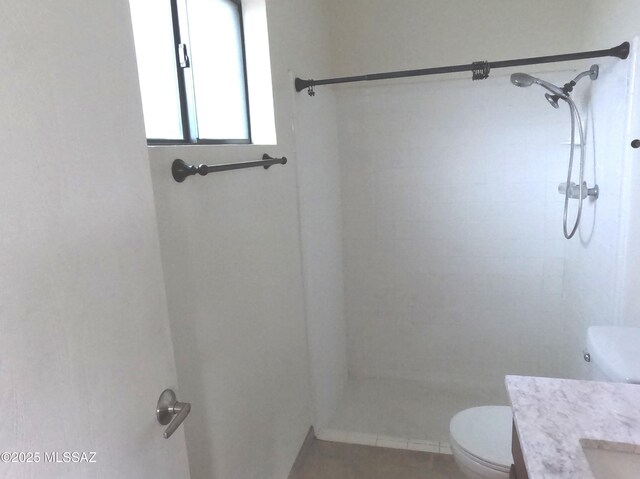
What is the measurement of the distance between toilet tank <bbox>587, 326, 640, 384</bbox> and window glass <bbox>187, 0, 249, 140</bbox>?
137cm

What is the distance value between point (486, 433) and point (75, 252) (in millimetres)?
1645

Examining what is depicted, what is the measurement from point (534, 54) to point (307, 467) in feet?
7.99

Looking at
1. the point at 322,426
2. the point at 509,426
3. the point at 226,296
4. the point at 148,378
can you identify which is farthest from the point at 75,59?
the point at 322,426

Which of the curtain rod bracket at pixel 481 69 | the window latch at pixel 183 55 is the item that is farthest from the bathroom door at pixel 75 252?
the curtain rod bracket at pixel 481 69

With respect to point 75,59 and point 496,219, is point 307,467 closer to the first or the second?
point 496,219

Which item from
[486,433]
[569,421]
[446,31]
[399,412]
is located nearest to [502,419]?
[486,433]

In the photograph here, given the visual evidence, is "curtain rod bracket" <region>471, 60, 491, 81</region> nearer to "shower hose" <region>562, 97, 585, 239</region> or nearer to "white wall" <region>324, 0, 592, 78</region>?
"shower hose" <region>562, 97, 585, 239</region>

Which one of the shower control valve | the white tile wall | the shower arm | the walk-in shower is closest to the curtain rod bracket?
the shower arm

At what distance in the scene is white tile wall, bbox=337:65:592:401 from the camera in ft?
8.16

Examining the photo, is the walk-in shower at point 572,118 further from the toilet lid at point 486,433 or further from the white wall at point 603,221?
the toilet lid at point 486,433

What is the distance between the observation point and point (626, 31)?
172 cm

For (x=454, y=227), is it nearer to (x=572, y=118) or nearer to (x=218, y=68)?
(x=572, y=118)

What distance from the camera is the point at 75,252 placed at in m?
0.61

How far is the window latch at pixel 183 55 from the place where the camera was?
133cm
